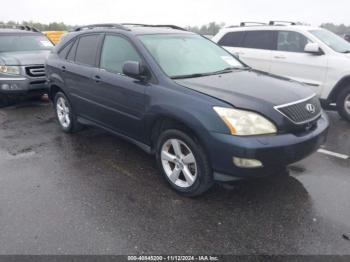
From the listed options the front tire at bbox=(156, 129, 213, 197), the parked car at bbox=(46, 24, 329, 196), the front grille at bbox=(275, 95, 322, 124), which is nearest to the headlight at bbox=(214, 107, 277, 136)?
the parked car at bbox=(46, 24, 329, 196)

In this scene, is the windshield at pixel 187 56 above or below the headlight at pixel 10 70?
above

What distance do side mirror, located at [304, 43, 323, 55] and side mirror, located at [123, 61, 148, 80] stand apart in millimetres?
4021

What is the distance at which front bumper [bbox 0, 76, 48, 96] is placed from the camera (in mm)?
7355

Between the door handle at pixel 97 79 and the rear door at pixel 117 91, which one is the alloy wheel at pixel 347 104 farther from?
the door handle at pixel 97 79

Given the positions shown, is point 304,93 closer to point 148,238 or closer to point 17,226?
point 148,238

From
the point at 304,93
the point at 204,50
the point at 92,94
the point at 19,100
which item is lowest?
the point at 19,100

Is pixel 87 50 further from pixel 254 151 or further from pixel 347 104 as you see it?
pixel 347 104

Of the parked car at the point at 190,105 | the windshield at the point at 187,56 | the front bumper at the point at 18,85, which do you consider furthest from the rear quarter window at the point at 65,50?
the front bumper at the point at 18,85

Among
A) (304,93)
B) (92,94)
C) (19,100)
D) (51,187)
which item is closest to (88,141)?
(92,94)

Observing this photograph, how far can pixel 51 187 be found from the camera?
12.6 ft

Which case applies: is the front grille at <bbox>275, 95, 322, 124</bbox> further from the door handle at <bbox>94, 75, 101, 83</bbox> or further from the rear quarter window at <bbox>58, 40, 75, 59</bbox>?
the rear quarter window at <bbox>58, 40, 75, 59</bbox>

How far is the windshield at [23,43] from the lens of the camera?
8.26 m

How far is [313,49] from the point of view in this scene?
6406mm

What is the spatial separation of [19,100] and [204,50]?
5.81m
